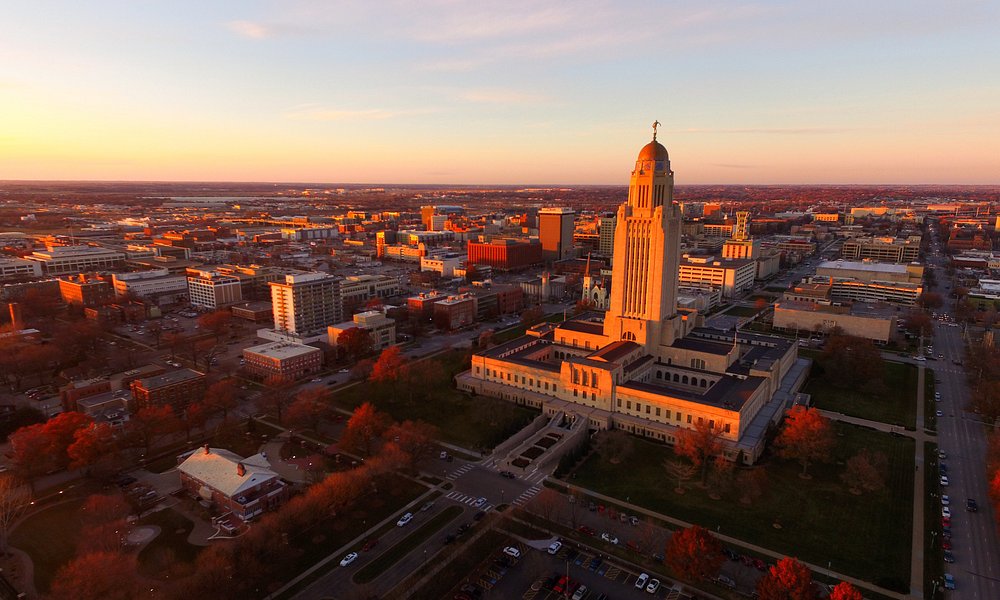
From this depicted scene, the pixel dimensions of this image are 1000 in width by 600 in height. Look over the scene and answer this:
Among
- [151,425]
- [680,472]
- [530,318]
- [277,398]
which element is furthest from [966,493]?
[151,425]

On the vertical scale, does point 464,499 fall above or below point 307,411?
below

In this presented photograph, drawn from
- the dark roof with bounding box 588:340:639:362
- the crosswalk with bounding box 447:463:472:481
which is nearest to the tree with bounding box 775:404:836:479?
the dark roof with bounding box 588:340:639:362

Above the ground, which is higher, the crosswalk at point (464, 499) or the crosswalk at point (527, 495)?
the crosswalk at point (464, 499)

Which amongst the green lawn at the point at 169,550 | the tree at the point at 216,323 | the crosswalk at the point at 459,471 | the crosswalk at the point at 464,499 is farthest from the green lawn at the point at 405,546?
the tree at the point at 216,323

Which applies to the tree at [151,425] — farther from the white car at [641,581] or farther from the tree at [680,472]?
the tree at [680,472]

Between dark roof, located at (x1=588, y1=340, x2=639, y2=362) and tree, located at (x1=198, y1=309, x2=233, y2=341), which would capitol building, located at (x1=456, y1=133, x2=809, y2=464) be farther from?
tree, located at (x1=198, y1=309, x2=233, y2=341)

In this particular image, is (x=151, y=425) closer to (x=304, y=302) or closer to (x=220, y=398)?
(x=220, y=398)
